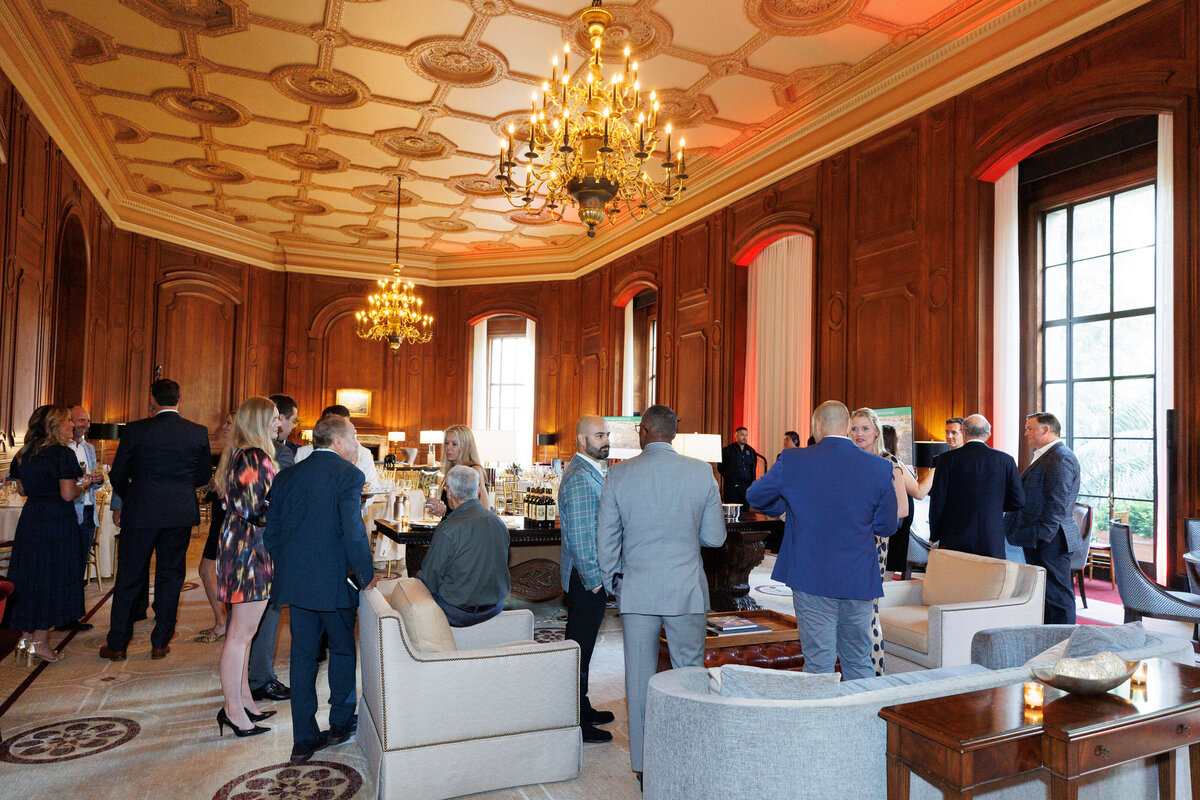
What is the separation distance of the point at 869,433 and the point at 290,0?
559 centimetres

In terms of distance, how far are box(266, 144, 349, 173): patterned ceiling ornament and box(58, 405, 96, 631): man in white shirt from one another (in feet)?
13.9

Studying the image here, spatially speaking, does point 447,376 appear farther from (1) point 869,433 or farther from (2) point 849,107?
(1) point 869,433

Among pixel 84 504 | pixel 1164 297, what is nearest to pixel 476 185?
pixel 84 504

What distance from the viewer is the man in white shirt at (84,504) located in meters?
5.38

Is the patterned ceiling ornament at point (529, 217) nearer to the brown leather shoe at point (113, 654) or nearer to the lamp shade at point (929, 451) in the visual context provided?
the lamp shade at point (929, 451)

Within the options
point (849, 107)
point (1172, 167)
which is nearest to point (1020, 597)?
point (1172, 167)

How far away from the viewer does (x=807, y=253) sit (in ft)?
29.0

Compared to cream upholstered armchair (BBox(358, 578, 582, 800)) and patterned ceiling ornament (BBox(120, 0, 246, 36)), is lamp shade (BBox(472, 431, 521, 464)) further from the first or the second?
patterned ceiling ornament (BBox(120, 0, 246, 36))

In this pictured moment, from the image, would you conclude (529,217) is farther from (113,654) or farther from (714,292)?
(113,654)

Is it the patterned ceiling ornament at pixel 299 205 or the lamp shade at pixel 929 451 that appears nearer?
the lamp shade at pixel 929 451

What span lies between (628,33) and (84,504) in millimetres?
5849

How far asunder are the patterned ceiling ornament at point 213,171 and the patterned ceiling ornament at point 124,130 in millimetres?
737

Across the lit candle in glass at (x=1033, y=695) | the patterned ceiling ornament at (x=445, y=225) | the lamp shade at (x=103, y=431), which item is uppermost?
the patterned ceiling ornament at (x=445, y=225)

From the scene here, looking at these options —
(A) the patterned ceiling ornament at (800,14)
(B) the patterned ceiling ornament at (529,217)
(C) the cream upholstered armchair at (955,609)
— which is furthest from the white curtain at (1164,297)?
(B) the patterned ceiling ornament at (529,217)
